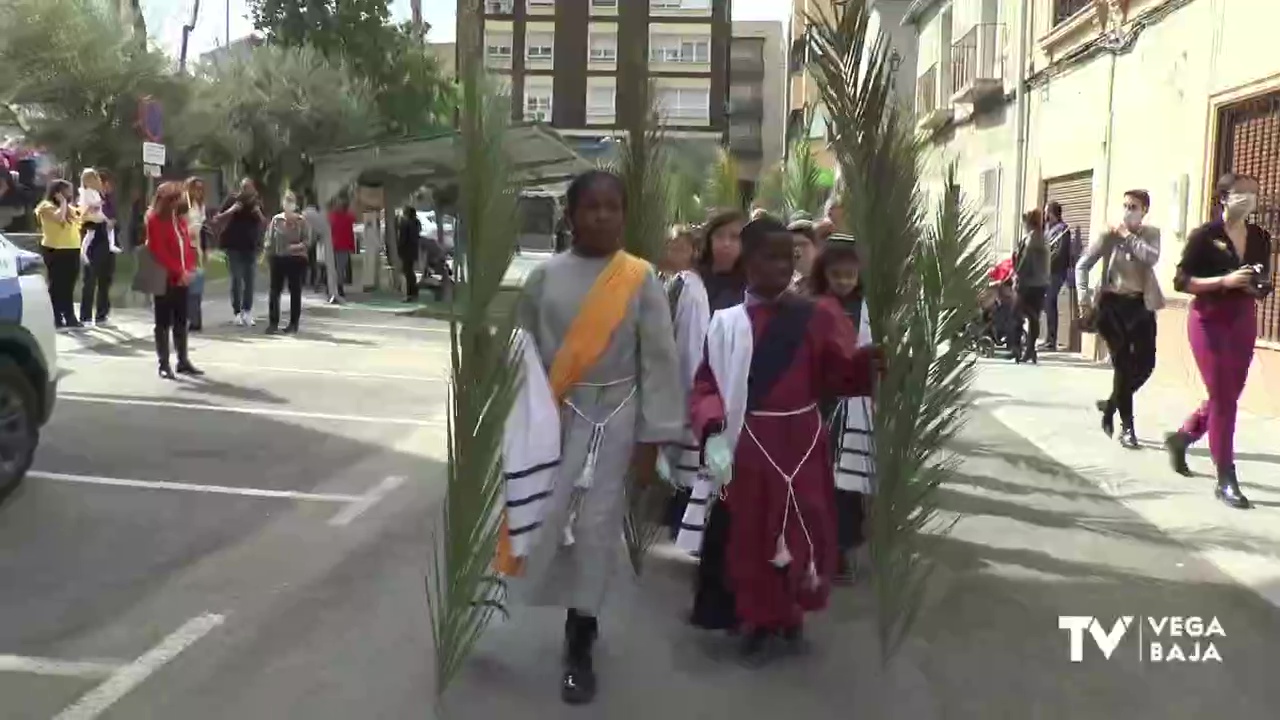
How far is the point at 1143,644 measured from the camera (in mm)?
4875

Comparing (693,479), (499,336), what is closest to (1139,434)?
(693,479)

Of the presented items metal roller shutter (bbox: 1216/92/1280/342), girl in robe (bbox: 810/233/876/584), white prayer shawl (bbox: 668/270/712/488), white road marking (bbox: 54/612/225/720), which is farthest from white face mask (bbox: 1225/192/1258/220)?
white road marking (bbox: 54/612/225/720)

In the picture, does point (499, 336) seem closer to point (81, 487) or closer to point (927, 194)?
point (927, 194)

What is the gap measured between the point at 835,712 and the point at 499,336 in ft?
5.99

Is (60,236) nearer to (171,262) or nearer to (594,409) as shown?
(171,262)

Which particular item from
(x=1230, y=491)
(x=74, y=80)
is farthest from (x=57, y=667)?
(x=74, y=80)

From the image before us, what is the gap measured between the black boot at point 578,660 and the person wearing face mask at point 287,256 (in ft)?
38.0

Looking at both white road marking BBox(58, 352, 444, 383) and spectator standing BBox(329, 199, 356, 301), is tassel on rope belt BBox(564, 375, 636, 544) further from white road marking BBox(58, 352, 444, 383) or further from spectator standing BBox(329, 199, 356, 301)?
spectator standing BBox(329, 199, 356, 301)

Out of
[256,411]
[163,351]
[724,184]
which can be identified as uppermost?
[724,184]

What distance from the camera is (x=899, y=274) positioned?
10.9ft

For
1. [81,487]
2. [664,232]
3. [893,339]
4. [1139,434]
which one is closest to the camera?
[893,339]

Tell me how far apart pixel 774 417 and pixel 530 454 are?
2.98 ft

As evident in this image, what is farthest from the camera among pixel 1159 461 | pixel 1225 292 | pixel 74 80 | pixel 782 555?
pixel 74 80

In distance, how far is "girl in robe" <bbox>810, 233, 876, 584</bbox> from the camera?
193 inches
